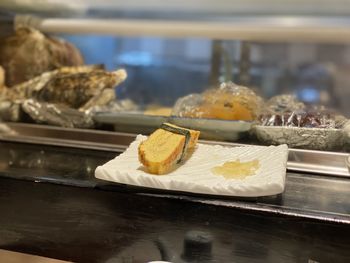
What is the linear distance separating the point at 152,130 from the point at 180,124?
7 centimetres

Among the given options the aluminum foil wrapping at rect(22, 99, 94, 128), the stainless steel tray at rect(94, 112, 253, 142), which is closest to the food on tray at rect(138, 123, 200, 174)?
the stainless steel tray at rect(94, 112, 253, 142)

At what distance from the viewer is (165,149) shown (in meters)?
0.71

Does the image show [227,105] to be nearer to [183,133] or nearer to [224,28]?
[183,133]

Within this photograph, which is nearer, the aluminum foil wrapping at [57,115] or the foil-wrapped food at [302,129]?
the foil-wrapped food at [302,129]

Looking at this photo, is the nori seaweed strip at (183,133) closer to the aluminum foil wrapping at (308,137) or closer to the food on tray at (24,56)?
the aluminum foil wrapping at (308,137)

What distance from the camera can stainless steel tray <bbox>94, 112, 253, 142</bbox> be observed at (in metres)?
0.88

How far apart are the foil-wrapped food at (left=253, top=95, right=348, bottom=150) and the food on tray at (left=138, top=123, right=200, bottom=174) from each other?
190 mm

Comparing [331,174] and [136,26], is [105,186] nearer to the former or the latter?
[331,174]

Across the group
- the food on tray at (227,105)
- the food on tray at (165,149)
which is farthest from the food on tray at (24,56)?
the food on tray at (165,149)

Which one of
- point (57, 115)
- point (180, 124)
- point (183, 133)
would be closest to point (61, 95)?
point (57, 115)

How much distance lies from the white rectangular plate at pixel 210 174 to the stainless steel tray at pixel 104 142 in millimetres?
53

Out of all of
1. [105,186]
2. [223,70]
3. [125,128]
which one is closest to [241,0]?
[223,70]

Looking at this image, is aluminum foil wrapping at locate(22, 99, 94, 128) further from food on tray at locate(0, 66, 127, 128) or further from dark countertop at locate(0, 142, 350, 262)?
dark countertop at locate(0, 142, 350, 262)

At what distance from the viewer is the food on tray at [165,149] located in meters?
0.69
